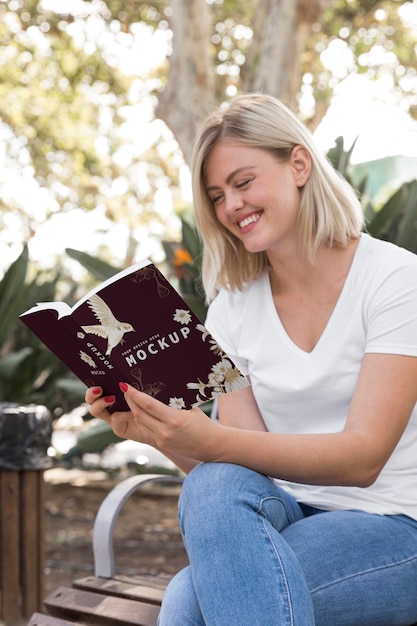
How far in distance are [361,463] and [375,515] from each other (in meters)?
0.18

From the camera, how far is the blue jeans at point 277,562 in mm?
1692

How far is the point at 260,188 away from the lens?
2250 millimetres

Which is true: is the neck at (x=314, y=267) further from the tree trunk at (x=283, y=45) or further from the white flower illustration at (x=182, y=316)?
the tree trunk at (x=283, y=45)

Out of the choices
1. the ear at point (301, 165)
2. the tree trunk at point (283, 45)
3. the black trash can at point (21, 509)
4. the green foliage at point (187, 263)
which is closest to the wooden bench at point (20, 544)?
the black trash can at point (21, 509)

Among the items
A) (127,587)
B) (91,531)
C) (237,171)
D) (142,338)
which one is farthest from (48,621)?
(91,531)

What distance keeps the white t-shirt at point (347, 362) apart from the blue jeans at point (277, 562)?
0.36 ft

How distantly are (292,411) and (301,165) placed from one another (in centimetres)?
61

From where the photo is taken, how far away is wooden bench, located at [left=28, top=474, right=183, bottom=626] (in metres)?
2.23

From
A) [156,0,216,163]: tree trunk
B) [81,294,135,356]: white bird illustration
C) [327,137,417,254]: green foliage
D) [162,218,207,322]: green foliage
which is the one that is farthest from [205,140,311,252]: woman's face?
[156,0,216,163]: tree trunk

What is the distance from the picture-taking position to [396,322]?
79.1 inches

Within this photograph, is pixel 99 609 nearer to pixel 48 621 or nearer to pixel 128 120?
pixel 48 621

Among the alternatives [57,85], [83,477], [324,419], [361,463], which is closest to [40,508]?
[324,419]

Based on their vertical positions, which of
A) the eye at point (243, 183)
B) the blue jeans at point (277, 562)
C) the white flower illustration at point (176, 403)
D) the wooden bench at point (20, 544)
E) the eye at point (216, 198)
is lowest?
the wooden bench at point (20, 544)

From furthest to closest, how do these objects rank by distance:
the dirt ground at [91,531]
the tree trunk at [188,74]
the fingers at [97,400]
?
Answer: the tree trunk at [188,74] → the dirt ground at [91,531] → the fingers at [97,400]
